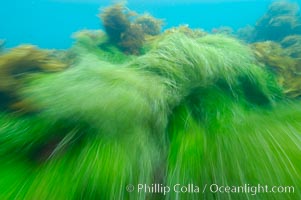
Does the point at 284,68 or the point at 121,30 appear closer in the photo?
the point at 284,68

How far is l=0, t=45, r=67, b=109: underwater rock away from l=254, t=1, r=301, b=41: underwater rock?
540 cm

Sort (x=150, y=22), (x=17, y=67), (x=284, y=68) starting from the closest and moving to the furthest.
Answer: (x=17, y=67)
(x=284, y=68)
(x=150, y=22)

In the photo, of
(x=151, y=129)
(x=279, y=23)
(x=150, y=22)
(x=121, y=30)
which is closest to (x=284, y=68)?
(x=121, y=30)

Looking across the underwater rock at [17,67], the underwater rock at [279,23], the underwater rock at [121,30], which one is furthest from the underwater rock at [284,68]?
the underwater rock at [279,23]

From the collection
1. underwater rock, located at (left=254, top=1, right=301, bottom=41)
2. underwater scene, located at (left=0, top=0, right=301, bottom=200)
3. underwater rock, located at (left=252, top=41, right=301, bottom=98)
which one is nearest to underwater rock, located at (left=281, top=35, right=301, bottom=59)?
underwater rock, located at (left=252, top=41, right=301, bottom=98)

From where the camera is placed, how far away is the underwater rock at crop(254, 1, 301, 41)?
6.04 meters

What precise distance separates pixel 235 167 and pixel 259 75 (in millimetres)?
1123

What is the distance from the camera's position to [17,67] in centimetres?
181

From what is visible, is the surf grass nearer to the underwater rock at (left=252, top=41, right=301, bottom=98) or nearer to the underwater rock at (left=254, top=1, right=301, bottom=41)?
the underwater rock at (left=252, top=41, right=301, bottom=98)

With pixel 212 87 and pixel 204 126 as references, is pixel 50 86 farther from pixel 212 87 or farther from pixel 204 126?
pixel 212 87

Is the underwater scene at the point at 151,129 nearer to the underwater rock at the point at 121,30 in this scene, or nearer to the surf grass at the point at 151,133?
the surf grass at the point at 151,133

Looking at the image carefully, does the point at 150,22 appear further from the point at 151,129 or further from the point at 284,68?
the point at 151,129

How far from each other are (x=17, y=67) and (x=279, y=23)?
637 centimetres

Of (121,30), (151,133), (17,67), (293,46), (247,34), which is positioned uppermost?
(247,34)
